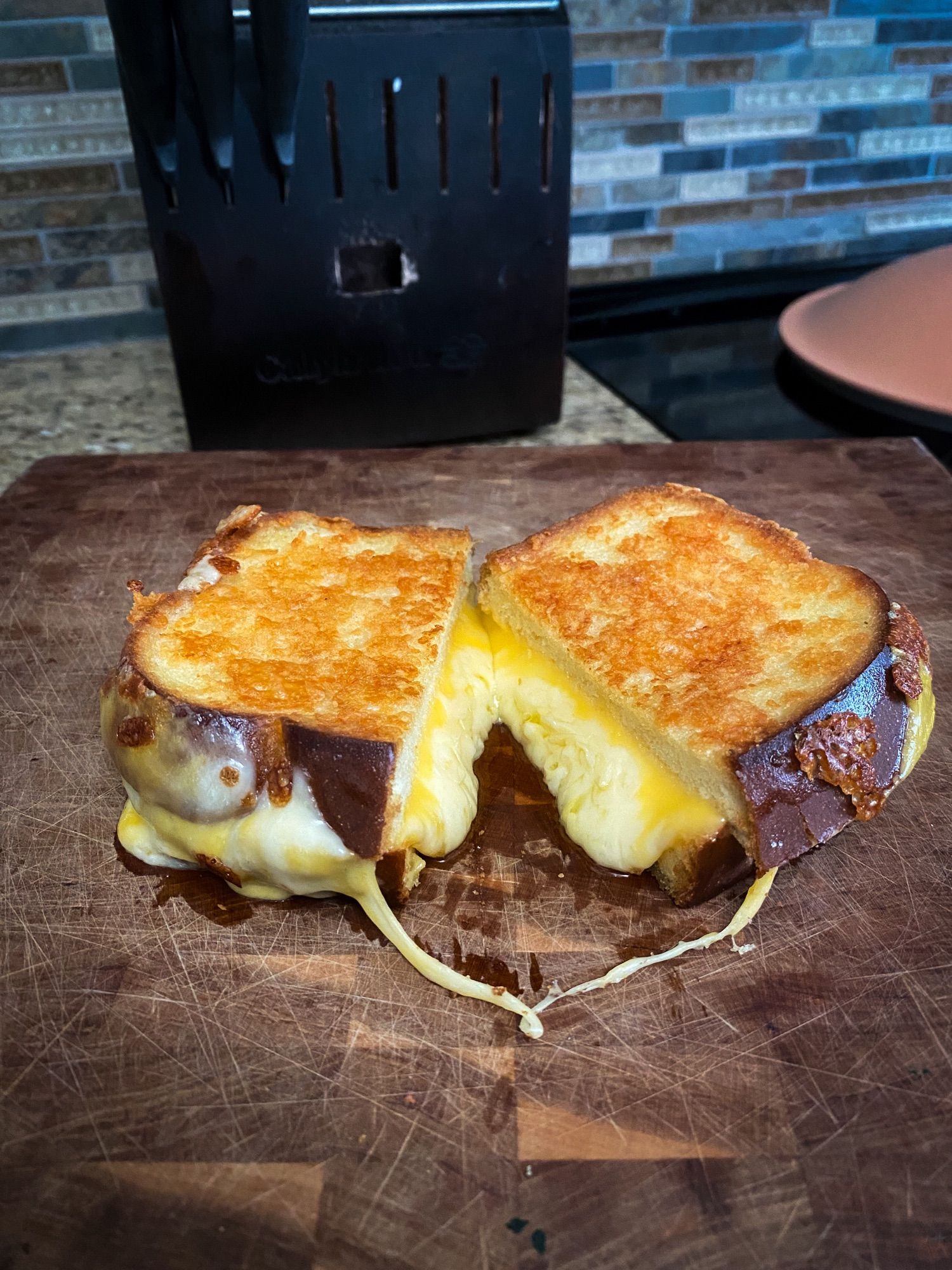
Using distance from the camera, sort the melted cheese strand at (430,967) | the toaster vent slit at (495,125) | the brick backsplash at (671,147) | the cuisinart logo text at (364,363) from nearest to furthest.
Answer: the melted cheese strand at (430,967) < the toaster vent slit at (495,125) < the cuisinart logo text at (364,363) < the brick backsplash at (671,147)

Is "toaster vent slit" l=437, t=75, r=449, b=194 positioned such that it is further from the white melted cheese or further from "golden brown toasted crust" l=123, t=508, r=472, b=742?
the white melted cheese

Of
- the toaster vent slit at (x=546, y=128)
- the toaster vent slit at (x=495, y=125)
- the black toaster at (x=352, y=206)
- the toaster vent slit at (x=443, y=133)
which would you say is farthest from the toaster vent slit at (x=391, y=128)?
the toaster vent slit at (x=546, y=128)

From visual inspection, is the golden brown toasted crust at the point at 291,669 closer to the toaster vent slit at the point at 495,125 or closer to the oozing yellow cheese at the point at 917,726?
the oozing yellow cheese at the point at 917,726

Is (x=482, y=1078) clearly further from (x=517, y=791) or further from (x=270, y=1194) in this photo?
(x=517, y=791)

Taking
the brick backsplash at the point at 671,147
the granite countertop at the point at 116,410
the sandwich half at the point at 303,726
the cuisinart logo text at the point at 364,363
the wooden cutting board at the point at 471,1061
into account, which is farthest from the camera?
the brick backsplash at the point at 671,147

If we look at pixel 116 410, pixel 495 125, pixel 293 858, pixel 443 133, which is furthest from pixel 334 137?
pixel 293 858

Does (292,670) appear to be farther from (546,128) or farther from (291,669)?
(546,128)

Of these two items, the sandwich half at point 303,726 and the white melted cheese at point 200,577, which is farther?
the white melted cheese at point 200,577
